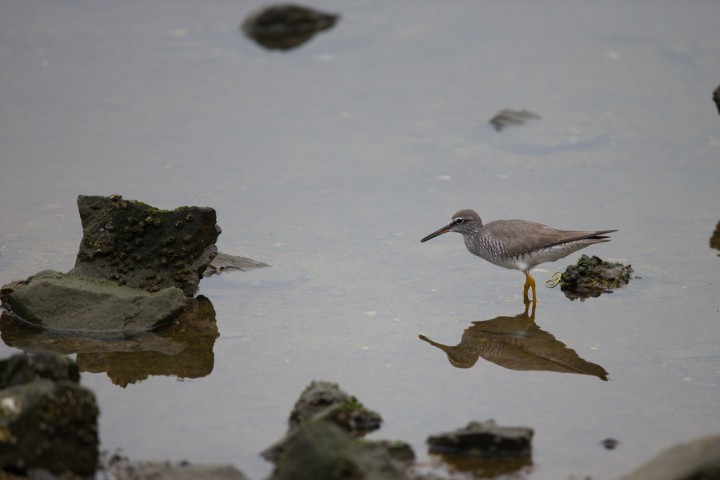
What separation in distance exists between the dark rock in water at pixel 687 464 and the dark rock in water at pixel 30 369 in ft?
15.1

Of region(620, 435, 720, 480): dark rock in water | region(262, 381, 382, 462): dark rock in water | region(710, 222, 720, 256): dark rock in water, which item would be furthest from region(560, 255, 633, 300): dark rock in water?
region(620, 435, 720, 480): dark rock in water

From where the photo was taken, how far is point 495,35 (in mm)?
20781

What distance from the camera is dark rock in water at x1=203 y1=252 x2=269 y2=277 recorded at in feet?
39.3

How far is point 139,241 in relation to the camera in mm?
11141

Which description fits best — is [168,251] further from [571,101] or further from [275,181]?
[571,101]

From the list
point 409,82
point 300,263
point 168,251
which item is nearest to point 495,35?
point 409,82

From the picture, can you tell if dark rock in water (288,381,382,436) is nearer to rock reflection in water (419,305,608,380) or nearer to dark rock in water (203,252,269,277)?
rock reflection in water (419,305,608,380)

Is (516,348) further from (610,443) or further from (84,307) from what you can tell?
(84,307)

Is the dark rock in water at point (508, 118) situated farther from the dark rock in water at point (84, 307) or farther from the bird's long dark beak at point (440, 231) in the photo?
the dark rock in water at point (84, 307)

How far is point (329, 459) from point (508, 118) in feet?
34.6

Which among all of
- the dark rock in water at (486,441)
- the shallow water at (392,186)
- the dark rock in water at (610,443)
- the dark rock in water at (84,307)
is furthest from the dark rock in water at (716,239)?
the dark rock in water at (84,307)

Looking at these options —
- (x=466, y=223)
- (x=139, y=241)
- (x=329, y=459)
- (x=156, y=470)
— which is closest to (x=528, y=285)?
(x=466, y=223)

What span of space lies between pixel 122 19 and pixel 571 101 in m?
9.89

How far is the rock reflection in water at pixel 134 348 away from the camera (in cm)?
994
